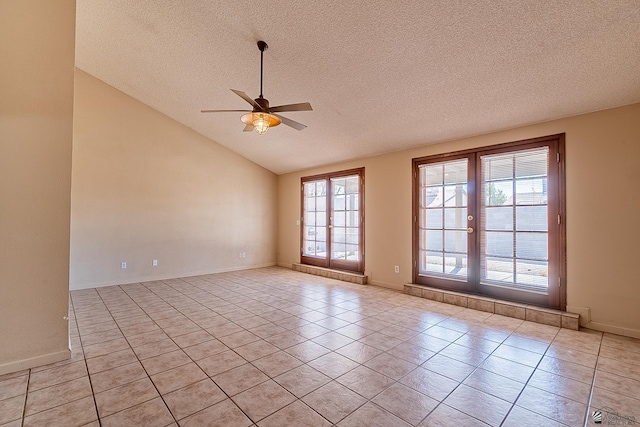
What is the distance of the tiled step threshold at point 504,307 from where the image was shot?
332 centimetres

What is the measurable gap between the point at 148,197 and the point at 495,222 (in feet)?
20.1

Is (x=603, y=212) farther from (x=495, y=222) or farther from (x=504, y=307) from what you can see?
(x=504, y=307)

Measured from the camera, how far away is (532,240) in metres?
3.70

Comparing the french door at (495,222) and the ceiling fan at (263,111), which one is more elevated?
the ceiling fan at (263,111)

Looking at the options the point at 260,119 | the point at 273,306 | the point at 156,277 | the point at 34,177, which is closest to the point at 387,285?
the point at 273,306

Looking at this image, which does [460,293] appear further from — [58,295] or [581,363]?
[58,295]

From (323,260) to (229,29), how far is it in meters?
4.70

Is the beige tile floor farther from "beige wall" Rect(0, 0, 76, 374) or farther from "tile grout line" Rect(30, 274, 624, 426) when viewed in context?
"beige wall" Rect(0, 0, 76, 374)

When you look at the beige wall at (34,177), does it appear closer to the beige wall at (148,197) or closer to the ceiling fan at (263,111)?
the ceiling fan at (263,111)

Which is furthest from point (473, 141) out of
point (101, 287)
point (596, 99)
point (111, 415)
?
point (101, 287)

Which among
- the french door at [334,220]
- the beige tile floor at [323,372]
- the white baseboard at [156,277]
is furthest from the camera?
Result: the french door at [334,220]

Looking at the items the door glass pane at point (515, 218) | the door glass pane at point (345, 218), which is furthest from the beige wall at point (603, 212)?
the door glass pane at point (345, 218)

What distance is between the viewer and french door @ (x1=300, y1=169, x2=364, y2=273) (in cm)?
586

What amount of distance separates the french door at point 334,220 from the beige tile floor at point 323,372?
7.06ft
